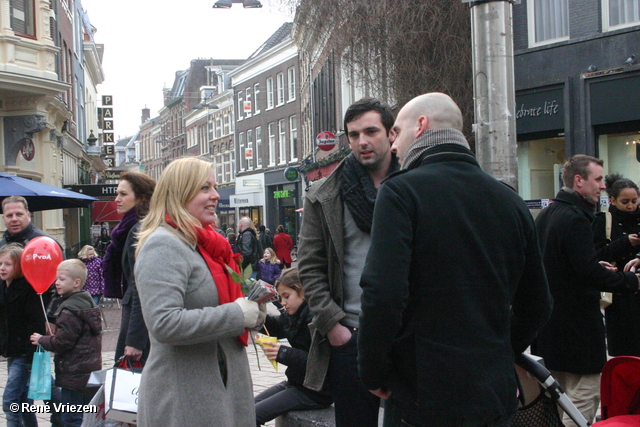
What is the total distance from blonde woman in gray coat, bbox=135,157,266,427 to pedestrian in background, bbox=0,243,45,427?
8.51 feet

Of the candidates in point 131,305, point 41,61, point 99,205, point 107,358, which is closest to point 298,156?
point 99,205

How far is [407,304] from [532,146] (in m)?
12.5

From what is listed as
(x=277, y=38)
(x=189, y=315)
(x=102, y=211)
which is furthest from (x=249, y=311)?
(x=277, y=38)

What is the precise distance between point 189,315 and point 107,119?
36.4 meters

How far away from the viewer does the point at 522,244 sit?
222 cm

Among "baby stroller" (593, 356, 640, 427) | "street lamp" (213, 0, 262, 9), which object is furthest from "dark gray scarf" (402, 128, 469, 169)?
"street lamp" (213, 0, 262, 9)

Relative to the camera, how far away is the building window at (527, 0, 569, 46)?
12.9m

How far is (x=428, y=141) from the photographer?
224cm

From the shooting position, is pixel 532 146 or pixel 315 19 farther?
pixel 532 146

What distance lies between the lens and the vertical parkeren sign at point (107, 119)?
36.2 metres

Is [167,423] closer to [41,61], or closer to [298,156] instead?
[41,61]

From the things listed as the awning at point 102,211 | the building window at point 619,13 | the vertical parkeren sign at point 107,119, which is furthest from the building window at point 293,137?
the building window at point 619,13

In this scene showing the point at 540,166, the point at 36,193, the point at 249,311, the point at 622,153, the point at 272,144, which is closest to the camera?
the point at 249,311

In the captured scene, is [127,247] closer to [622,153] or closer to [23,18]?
[622,153]
